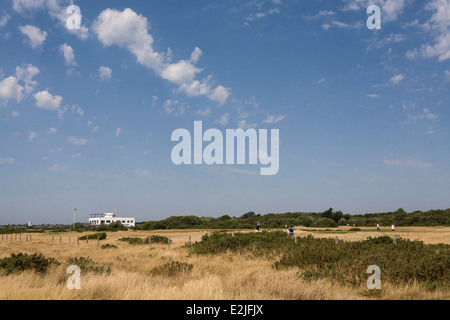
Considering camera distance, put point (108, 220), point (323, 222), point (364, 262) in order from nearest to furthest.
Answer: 1. point (364, 262)
2. point (323, 222)
3. point (108, 220)

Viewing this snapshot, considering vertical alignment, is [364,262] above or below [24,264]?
below

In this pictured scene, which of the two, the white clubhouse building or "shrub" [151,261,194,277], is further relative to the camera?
the white clubhouse building

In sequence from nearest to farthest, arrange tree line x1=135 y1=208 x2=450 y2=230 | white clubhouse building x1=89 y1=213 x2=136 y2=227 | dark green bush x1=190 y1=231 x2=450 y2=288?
dark green bush x1=190 y1=231 x2=450 y2=288
tree line x1=135 y1=208 x2=450 y2=230
white clubhouse building x1=89 y1=213 x2=136 y2=227

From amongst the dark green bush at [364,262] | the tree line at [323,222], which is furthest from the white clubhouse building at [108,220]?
the dark green bush at [364,262]

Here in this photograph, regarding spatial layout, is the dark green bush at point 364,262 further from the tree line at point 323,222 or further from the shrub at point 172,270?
the tree line at point 323,222

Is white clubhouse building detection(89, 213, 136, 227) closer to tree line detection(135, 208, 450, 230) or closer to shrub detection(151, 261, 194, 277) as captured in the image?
tree line detection(135, 208, 450, 230)

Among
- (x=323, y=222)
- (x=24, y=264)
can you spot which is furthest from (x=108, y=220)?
(x=24, y=264)

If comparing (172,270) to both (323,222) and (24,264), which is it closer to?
(24,264)

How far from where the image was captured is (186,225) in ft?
297

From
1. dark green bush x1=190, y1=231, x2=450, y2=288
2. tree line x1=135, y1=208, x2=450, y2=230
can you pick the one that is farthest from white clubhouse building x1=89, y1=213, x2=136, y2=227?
dark green bush x1=190, y1=231, x2=450, y2=288
